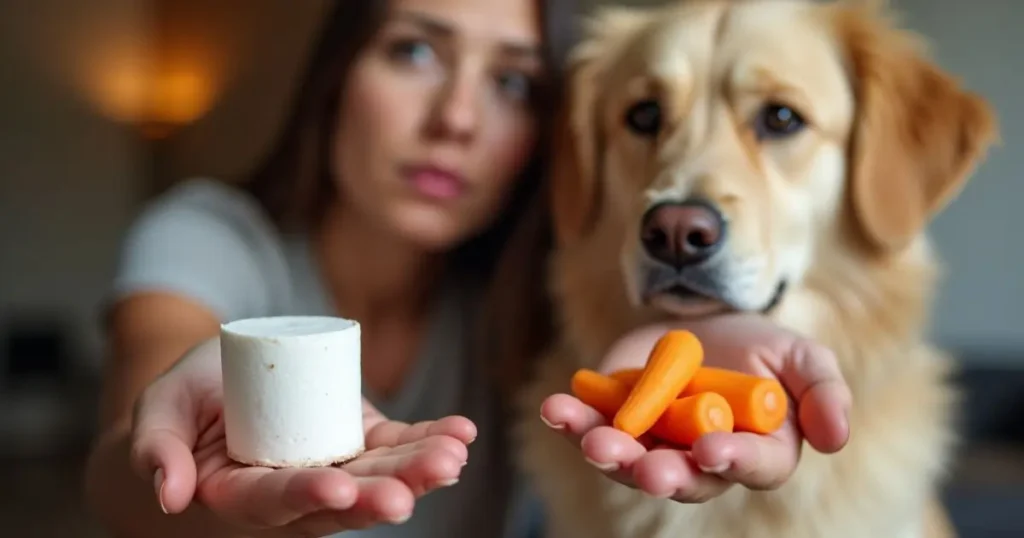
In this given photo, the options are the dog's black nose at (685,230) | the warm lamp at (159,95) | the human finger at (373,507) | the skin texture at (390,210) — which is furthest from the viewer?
the warm lamp at (159,95)

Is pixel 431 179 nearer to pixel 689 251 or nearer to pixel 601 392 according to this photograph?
pixel 689 251

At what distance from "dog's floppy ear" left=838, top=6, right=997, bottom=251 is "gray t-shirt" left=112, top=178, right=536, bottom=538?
54cm

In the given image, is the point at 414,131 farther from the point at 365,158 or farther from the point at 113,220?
the point at 113,220

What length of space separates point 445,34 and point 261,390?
2.11 feet

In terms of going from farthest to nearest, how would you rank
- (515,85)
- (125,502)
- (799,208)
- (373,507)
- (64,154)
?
(64,154), (515,85), (799,208), (125,502), (373,507)

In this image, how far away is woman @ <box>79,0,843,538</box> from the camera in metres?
0.98

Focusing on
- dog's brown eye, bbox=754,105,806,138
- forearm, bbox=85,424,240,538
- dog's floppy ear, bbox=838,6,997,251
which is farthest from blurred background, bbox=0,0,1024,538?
forearm, bbox=85,424,240,538

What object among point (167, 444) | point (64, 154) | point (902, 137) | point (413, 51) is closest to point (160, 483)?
point (167, 444)

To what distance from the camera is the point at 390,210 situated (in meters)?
1.12

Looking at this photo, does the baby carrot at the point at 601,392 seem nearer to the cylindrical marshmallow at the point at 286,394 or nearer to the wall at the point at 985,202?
the cylindrical marshmallow at the point at 286,394

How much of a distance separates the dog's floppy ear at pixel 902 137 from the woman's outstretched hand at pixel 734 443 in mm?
415

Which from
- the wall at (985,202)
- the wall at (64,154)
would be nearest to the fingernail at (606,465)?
the wall at (985,202)

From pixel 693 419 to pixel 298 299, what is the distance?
0.67 m

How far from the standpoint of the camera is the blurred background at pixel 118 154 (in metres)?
3.15
